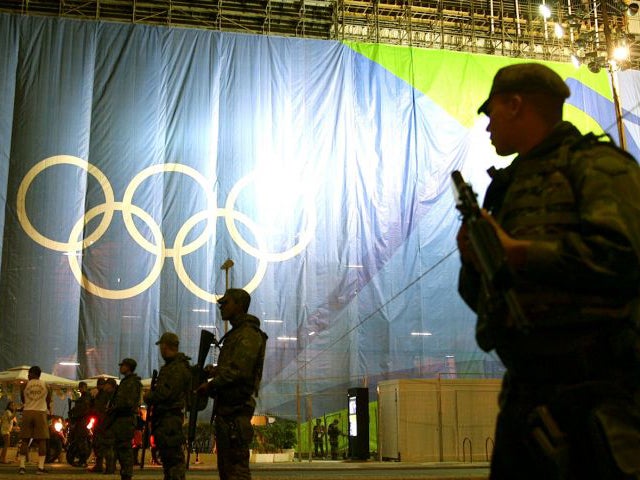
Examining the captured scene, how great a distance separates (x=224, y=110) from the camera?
18156 mm

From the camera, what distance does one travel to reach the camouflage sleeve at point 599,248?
5.56ft

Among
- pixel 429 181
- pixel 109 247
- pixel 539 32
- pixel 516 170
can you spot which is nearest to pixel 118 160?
pixel 109 247

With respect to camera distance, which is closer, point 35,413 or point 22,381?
point 35,413

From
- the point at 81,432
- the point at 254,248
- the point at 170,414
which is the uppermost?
the point at 254,248

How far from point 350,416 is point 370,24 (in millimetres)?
10597

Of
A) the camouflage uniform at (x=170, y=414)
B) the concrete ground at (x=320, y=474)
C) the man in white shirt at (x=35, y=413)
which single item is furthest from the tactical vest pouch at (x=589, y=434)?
the man in white shirt at (x=35, y=413)

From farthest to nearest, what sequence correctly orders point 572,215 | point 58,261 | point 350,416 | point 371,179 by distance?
point 371,179 < point 58,261 < point 350,416 < point 572,215

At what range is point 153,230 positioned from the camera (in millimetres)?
17156

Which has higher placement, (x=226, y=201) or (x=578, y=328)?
(x=226, y=201)

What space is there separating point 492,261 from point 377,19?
62.9 feet

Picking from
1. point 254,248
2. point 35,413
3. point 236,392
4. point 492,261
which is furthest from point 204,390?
point 254,248

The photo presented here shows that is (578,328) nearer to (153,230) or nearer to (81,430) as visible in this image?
(81,430)

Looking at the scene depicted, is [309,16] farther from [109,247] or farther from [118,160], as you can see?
[109,247]

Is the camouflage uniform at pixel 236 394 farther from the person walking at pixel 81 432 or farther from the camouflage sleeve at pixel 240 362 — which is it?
the person walking at pixel 81 432
